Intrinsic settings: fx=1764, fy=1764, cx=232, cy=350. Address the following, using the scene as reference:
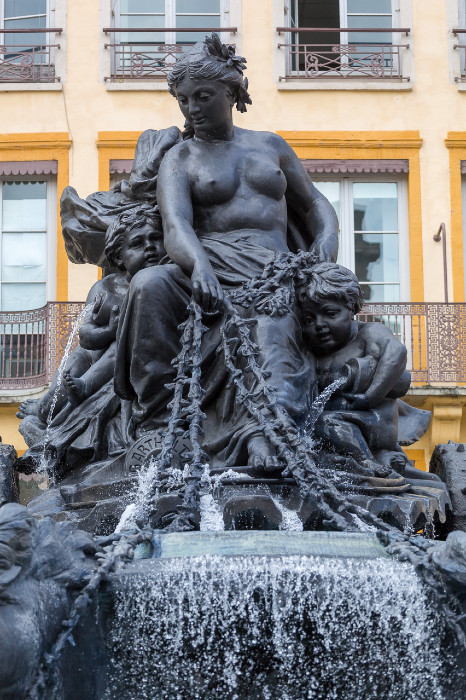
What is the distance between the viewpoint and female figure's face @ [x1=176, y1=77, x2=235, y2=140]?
800cm

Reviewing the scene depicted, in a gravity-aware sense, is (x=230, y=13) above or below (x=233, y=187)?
above

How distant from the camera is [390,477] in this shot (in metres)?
7.11

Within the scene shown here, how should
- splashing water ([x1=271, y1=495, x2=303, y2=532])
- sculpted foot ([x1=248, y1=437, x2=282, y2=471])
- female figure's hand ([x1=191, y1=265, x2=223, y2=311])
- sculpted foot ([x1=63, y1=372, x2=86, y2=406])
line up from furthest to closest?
sculpted foot ([x1=63, y1=372, x2=86, y2=406]) → female figure's hand ([x1=191, y1=265, x2=223, y2=311]) → sculpted foot ([x1=248, y1=437, x2=282, y2=471]) → splashing water ([x1=271, y1=495, x2=303, y2=532])

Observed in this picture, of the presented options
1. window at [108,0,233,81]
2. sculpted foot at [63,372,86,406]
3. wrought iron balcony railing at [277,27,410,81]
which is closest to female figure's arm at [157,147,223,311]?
sculpted foot at [63,372,86,406]

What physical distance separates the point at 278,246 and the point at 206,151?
1.85 ft

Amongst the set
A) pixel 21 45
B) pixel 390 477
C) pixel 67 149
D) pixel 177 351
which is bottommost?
pixel 390 477

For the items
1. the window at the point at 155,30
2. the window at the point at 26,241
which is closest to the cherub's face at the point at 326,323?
the window at the point at 26,241

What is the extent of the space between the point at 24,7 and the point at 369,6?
502 cm

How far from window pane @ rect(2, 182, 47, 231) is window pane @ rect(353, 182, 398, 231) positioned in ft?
14.5

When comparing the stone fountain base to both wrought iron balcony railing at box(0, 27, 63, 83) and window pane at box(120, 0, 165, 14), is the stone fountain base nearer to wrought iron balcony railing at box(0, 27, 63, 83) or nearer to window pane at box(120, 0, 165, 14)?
wrought iron balcony railing at box(0, 27, 63, 83)

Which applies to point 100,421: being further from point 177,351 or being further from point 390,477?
point 390,477

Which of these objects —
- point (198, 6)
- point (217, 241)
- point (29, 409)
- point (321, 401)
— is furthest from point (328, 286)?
point (198, 6)

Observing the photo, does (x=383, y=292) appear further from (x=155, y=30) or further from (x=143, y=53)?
(x=155, y=30)

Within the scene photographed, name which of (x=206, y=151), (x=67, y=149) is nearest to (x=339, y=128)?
(x=67, y=149)
